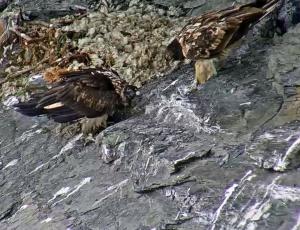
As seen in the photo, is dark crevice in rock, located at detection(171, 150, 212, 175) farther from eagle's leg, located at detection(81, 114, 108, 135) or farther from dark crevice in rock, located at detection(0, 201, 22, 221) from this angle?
dark crevice in rock, located at detection(0, 201, 22, 221)

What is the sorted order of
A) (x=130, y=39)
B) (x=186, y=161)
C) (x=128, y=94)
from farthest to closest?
1. (x=130, y=39)
2. (x=128, y=94)
3. (x=186, y=161)

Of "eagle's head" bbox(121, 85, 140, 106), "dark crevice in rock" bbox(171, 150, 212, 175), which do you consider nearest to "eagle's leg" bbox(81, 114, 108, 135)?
"eagle's head" bbox(121, 85, 140, 106)

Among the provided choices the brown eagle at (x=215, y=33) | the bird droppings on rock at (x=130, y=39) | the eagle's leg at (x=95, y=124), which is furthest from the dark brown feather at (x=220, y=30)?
the bird droppings on rock at (x=130, y=39)

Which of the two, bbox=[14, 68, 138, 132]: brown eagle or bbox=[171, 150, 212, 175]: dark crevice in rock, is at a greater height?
bbox=[14, 68, 138, 132]: brown eagle

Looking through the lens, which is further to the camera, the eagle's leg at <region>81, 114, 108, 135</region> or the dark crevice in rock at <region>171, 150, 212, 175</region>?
the eagle's leg at <region>81, 114, 108, 135</region>

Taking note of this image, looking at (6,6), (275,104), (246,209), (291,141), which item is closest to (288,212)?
(246,209)

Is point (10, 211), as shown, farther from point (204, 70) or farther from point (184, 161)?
point (204, 70)

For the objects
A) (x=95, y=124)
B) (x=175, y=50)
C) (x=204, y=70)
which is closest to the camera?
(x=204, y=70)

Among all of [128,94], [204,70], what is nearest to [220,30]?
[204,70]
